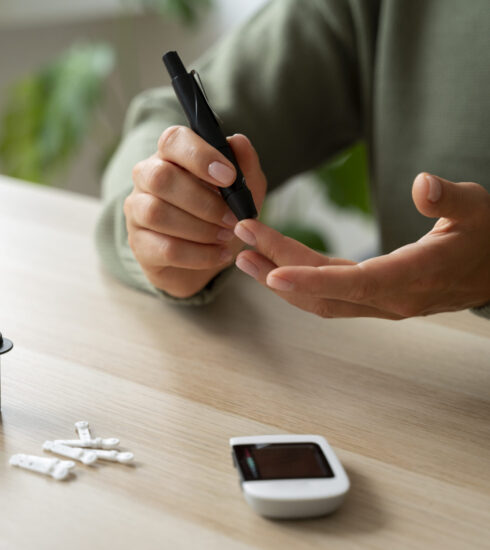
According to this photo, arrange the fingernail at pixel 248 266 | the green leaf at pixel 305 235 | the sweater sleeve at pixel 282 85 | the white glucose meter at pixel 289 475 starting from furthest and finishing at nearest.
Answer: the green leaf at pixel 305 235 → the sweater sleeve at pixel 282 85 → the fingernail at pixel 248 266 → the white glucose meter at pixel 289 475

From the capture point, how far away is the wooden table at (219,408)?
14.6 inches

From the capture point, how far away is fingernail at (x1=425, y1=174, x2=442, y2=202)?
460mm

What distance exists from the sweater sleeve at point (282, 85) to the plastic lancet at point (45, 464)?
45 cm

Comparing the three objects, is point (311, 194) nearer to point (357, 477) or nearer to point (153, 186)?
point (153, 186)

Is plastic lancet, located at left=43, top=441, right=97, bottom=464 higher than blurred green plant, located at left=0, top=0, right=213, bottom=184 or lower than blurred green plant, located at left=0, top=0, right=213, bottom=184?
lower

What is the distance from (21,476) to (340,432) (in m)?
0.21

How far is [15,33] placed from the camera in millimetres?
A: 2107

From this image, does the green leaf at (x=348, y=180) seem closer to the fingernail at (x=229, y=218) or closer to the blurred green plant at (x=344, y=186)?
the blurred green plant at (x=344, y=186)

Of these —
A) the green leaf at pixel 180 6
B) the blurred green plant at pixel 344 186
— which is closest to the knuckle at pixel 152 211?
the blurred green plant at pixel 344 186

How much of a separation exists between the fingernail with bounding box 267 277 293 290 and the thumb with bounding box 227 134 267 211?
0.14 m

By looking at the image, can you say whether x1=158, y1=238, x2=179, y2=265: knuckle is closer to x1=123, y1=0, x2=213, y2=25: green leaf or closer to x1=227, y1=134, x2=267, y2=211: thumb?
x1=227, y1=134, x2=267, y2=211: thumb

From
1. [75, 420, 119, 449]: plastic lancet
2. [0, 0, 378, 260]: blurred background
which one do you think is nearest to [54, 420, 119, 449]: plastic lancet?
[75, 420, 119, 449]: plastic lancet

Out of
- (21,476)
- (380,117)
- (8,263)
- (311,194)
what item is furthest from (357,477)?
(311,194)

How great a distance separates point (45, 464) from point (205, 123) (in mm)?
277
